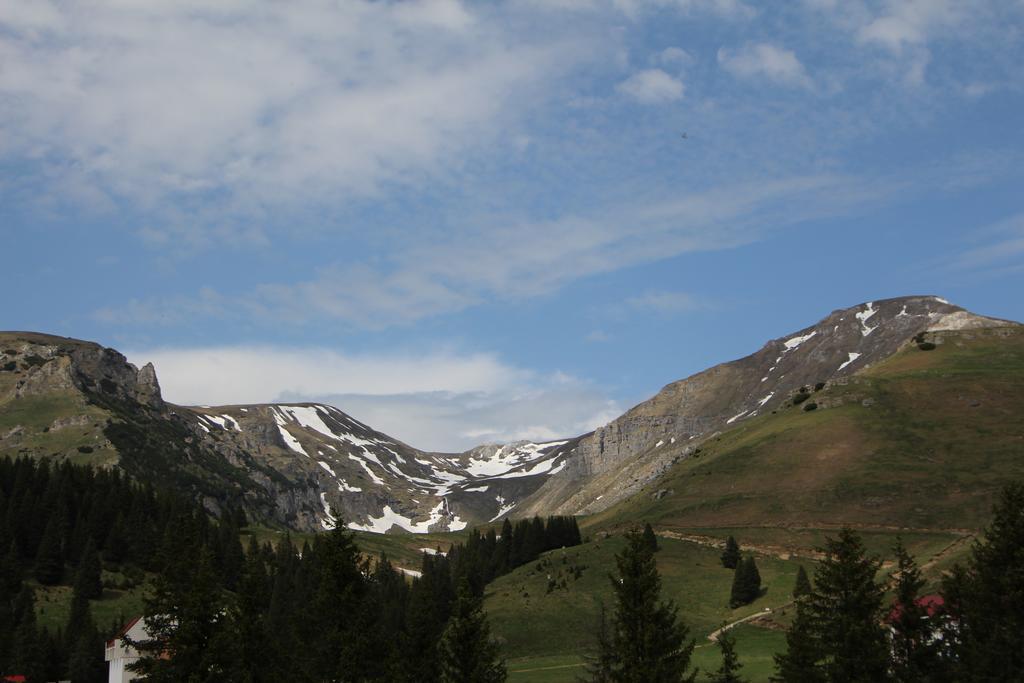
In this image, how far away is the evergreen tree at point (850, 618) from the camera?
3769 cm

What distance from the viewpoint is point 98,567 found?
113 m

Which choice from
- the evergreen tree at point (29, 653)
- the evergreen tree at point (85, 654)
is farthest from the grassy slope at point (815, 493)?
the evergreen tree at point (29, 653)

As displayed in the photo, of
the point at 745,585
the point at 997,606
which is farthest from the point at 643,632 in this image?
the point at 745,585

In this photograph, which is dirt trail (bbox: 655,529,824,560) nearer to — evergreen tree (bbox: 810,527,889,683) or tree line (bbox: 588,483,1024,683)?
tree line (bbox: 588,483,1024,683)

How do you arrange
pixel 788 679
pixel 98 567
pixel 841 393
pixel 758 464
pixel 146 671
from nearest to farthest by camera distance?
pixel 146 671
pixel 788 679
pixel 98 567
pixel 758 464
pixel 841 393

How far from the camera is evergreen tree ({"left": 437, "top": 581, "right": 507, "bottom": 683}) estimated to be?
128 feet

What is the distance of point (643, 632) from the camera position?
3738 centimetres

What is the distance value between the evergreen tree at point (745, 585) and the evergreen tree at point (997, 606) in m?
53.0

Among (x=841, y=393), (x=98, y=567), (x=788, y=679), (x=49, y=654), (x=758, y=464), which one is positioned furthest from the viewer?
(x=841, y=393)

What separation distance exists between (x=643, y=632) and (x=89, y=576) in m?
93.9

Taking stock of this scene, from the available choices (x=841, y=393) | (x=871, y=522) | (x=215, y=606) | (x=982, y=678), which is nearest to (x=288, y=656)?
(x=215, y=606)

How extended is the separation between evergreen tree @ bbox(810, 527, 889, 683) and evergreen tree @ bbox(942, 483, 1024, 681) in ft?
11.4

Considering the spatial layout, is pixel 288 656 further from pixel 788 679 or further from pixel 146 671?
pixel 788 679

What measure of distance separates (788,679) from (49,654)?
71.9 m
